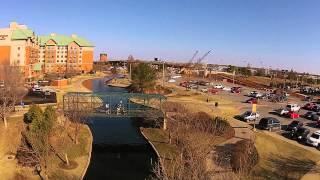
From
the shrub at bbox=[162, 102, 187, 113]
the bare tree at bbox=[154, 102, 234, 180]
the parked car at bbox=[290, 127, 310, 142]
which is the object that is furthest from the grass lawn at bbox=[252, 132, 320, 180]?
the shrub at bbox=[162, 102, 187, 113]

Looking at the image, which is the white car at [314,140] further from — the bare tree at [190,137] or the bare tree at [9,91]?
the bare tree at [9,91]

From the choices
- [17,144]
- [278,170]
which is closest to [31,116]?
[17,144]

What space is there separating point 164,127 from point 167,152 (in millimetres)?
9431

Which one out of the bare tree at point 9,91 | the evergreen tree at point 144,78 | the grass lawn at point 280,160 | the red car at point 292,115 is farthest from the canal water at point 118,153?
the evergreen tree at point 144,78

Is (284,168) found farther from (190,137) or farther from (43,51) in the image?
(43,51)

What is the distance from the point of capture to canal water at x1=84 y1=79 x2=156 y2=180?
40.1 m

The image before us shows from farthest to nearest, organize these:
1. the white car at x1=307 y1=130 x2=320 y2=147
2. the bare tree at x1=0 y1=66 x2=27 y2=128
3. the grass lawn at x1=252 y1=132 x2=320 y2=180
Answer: the bare tree at x1=0 y1=66 x2=27 y2=128 → the white car at x1=307 y1=130 x2=320 y2=147 → the grass lawn at x1=252 y1=132 x2=320 y2=180

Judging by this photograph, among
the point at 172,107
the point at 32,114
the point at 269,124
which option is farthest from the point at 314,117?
the point at 32,114

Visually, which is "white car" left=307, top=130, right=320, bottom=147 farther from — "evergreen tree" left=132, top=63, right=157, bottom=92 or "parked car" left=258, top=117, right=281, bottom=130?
"evergreen tree" left=132, top=63, right=157, bottom=92

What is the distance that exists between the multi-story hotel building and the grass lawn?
76.7 meters

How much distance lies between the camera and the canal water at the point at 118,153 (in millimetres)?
40094

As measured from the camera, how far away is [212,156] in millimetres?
39656

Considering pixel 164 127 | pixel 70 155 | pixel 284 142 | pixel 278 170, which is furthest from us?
pixel 164 127

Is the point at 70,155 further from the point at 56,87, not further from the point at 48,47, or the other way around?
the point at 48,47
